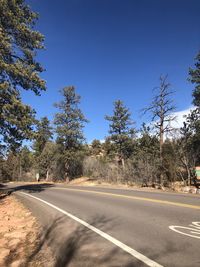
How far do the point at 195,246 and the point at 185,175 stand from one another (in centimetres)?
1903

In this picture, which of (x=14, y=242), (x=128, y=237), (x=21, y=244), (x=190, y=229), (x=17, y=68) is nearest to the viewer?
(x=128, y=237)

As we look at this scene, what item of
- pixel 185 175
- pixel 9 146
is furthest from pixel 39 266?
pixel 185 175

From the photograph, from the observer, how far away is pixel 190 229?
20.3 feet

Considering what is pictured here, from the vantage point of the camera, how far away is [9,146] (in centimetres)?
1622

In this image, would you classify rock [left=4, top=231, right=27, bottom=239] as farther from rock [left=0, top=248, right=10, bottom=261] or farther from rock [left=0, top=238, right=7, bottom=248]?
rock [left=0, top=248, right=10, bottom=261]

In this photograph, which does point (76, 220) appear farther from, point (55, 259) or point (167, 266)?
point (167, 266)

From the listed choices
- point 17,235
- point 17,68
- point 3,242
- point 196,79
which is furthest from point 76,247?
point 196,79

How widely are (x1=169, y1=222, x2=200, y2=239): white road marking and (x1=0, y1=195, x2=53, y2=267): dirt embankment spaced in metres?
2.81

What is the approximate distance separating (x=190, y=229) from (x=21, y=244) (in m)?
3.89

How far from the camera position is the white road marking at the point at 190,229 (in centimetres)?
575

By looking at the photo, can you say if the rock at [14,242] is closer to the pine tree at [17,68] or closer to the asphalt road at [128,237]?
the asphalt road at [128,237]

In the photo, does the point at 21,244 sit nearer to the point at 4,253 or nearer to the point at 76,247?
the point at 4,253

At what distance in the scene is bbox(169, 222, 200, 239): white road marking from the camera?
5750 millimetres

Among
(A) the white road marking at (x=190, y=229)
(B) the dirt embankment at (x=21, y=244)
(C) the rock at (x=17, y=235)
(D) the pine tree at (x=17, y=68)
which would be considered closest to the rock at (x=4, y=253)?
(B) the dirt embankment at (x=21, y=244)
